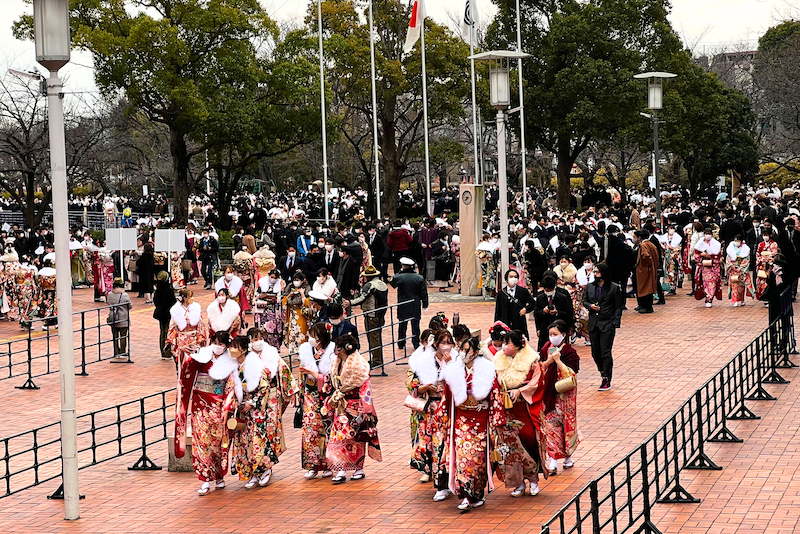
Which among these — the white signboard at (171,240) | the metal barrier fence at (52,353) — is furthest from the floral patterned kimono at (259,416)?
the white signboard at (171,240)

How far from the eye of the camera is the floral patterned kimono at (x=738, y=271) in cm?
2167

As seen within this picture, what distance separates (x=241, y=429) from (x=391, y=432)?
9.74ft

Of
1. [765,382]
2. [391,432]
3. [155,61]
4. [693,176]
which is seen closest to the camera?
[391,432]

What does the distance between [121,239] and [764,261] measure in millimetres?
13222

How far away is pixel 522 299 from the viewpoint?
52.0ft

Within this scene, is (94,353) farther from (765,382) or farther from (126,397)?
(765,382)

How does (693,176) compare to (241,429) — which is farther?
(693,176)

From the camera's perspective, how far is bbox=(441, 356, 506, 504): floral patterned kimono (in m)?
9.92

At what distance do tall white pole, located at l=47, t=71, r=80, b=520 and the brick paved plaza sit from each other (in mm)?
579

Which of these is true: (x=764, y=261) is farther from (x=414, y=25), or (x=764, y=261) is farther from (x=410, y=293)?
(x=414, y=25)

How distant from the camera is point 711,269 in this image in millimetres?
22250

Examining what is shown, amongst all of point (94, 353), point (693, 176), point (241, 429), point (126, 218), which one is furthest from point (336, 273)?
point (693, 176)

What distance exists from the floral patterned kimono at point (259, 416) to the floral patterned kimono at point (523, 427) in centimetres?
224

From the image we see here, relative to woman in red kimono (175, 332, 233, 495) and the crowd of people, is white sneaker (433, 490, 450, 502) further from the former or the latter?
woman in red kimono (175, 332, 233, 495)
